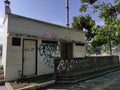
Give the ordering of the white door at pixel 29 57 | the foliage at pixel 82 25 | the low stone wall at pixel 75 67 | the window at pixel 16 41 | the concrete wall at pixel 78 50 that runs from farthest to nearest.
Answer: the foliage at pixel 82 25 → the concrete wall at pixel 78 50 → the white door at pixel 29 57 → the low stone wall at pixel 75 67 → the window at pixel 16 41

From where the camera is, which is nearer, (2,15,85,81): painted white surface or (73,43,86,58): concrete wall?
(2,15,85,81): painted white surface

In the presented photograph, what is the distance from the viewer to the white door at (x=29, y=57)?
29.9ft

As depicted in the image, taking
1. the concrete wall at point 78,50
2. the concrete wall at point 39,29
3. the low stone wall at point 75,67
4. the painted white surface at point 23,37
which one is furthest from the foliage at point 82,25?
the painted white surface at point 23,37

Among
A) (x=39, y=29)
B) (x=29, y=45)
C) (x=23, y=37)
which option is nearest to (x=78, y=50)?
(x=39, y=29)

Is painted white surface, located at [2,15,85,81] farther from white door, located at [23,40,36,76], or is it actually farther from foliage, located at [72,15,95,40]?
foliage, located at [72,15,95,40]

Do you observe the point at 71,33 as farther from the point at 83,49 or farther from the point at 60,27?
the point at 83,49

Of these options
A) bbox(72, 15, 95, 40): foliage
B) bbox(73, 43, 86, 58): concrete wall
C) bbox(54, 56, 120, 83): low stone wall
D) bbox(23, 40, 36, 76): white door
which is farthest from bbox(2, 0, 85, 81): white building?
bbox(72, 15, 95, 40): foliage

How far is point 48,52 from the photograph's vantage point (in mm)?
10617

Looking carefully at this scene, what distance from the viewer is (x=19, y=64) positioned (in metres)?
8.73

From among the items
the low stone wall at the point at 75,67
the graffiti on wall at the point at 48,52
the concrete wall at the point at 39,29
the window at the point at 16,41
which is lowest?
the low stone wall at the point at 75,67

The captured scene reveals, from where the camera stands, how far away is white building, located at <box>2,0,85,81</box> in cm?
835

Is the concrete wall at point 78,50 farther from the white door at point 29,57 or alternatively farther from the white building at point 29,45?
the white door at point 29,57

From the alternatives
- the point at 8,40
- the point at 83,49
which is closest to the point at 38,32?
the point at 8,40

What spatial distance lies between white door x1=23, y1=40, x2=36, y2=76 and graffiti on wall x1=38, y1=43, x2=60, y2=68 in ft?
1.99
